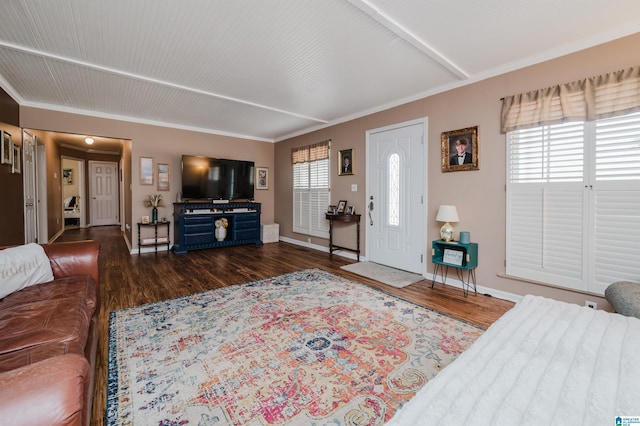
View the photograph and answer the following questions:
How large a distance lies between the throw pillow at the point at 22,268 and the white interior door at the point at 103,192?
28.9 feet

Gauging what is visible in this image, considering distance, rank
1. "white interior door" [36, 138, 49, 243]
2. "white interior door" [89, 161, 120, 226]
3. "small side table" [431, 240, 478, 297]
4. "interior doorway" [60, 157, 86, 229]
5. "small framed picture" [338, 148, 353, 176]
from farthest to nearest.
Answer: "white interior door" [89, 161, 120, 226]
"interior doorway" [60, 157, 86, 229]
"white interior door" [36, 138, 49, 243]
"small framed picture" [338, 148, 353, 176]
"small side table" [431, 240, 478, 297]

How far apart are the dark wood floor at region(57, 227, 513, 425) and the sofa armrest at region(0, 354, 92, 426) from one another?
79 centimetres

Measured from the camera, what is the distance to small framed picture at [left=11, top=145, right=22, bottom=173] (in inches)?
148

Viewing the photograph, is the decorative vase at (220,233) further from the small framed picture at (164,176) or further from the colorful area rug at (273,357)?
the colorful area rug at (273,357)

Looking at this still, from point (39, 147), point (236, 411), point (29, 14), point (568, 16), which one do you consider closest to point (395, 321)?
point (236, 411)

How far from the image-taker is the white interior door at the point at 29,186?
4297mm

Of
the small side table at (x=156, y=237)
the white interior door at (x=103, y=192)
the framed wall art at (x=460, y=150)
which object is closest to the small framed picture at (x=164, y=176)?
the small side table at (x=156, y=237)

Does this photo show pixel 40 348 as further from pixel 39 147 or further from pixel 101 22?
pixel 39 147

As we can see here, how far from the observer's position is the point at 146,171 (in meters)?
5.37

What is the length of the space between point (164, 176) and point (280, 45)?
165 inches

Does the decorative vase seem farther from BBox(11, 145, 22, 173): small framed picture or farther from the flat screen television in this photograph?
BBox(11, 145, 22, 173): small framed picture

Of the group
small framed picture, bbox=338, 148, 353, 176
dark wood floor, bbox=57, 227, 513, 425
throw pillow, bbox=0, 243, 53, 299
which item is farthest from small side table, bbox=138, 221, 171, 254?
small framed picture, bbox=338, 148, 353, 176

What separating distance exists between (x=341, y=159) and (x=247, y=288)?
9.80ft

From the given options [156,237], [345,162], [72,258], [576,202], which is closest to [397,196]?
[345,162]
